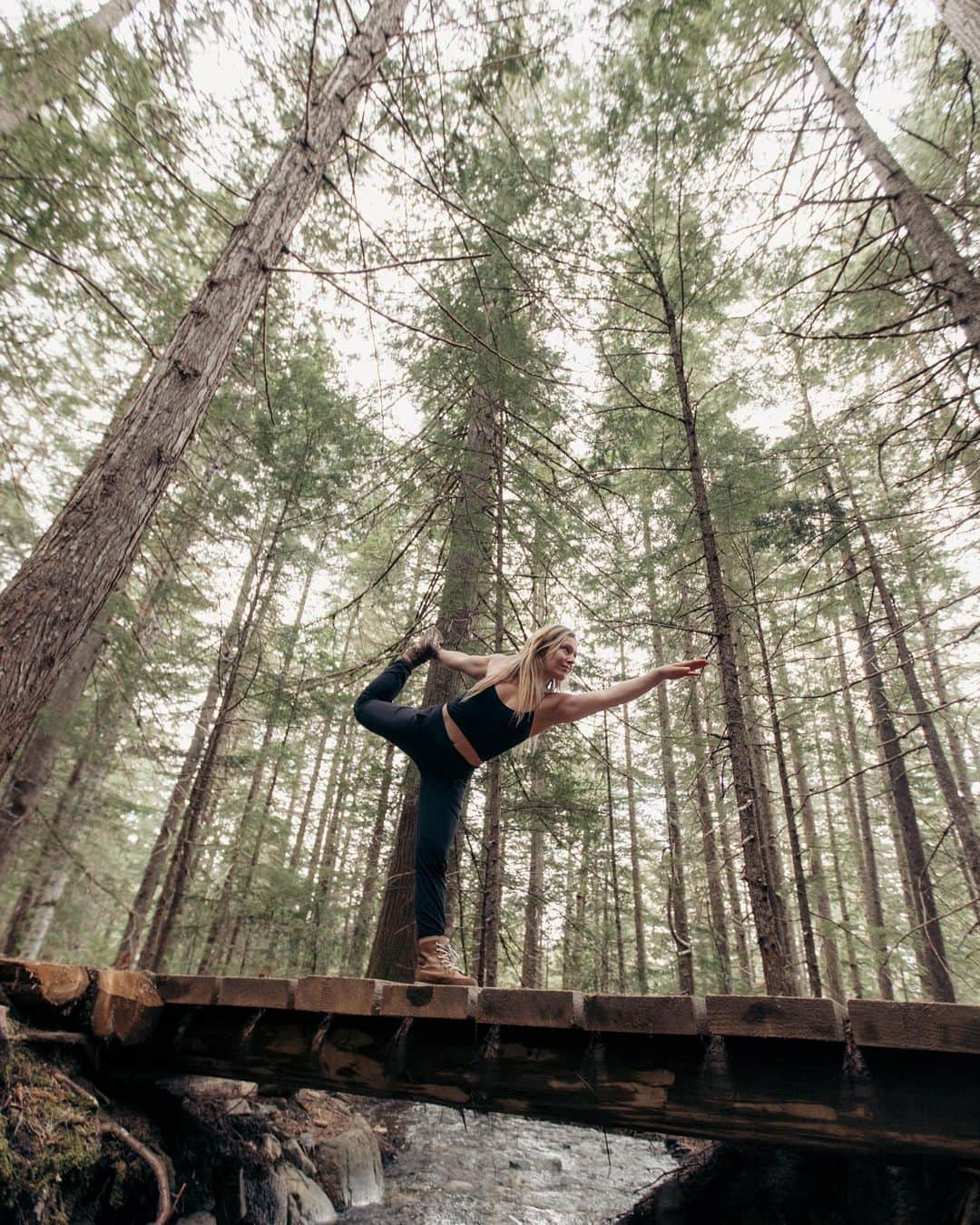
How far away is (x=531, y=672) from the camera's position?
150 inches

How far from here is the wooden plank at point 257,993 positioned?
374 centimetres

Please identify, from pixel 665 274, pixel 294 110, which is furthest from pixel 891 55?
pixel 294 110

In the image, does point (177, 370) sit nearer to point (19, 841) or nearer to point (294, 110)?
point (294, 110)

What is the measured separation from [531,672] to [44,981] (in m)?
3.29

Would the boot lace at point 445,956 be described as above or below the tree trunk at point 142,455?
below

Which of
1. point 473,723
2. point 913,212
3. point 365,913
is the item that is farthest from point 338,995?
point 365,913

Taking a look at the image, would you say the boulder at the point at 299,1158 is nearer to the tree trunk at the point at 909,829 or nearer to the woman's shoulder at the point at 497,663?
the woman's shoulder at the point at 497,663

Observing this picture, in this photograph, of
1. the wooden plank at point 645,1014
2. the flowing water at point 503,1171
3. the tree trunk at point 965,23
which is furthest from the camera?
the tree trunk at point 965,23

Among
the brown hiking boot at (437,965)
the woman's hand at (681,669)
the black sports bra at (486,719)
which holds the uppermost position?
the woman's hand at (681,669)

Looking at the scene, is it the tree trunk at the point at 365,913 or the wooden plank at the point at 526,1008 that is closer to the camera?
the wooden plank at the point at 526,1008

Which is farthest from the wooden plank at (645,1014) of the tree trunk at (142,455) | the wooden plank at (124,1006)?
the tree trunk at (142,455)

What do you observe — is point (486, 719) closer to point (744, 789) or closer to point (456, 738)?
point (456, 738)

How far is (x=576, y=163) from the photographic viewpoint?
895 centimetres

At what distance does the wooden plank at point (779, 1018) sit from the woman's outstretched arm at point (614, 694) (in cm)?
154
